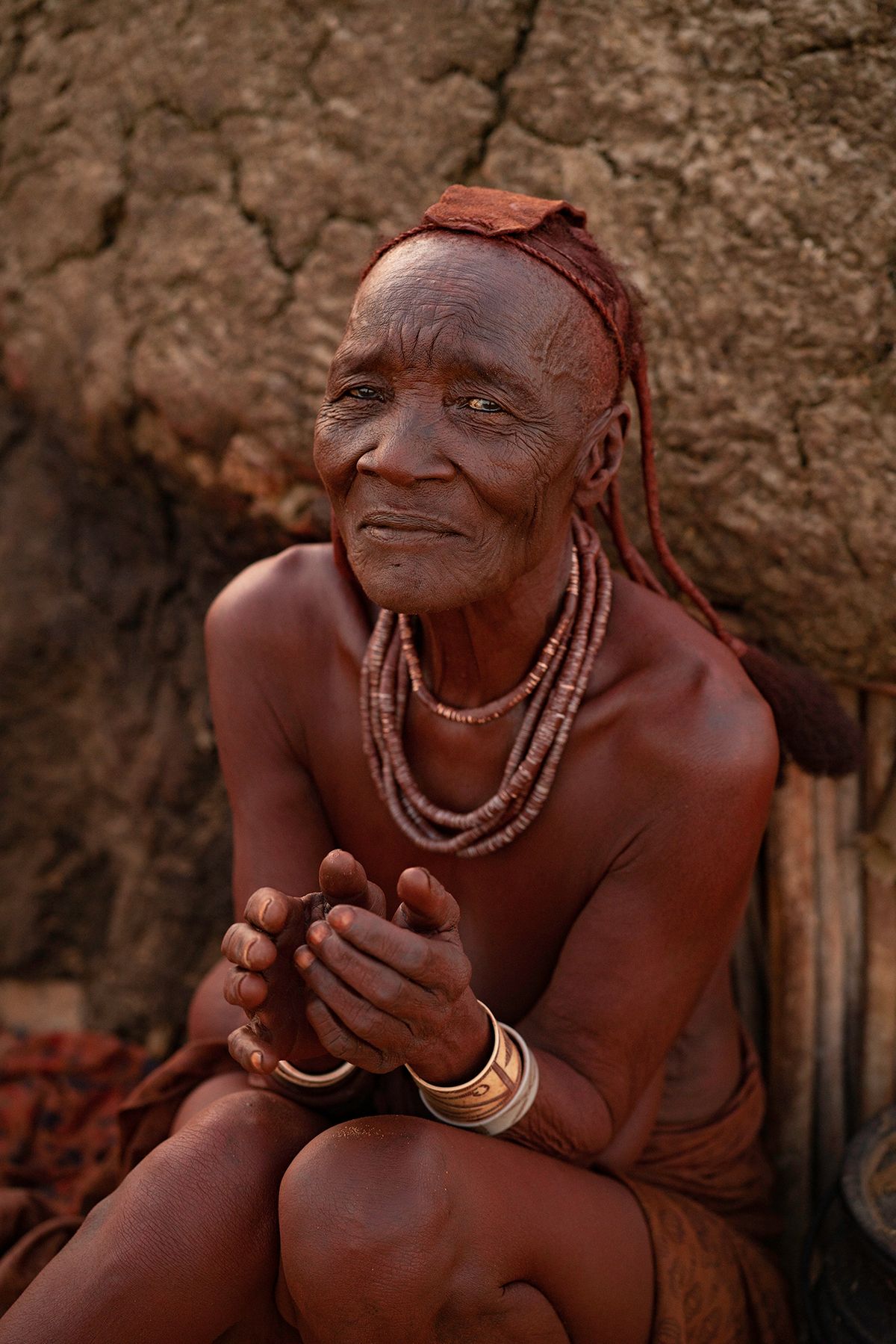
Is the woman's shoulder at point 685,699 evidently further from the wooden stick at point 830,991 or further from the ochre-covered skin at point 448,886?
the wooden stick at point 830,991

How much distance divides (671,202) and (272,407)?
3.04 ft

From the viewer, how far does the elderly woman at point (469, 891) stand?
1.76m

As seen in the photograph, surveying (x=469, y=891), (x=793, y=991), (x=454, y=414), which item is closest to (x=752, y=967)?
(x=793, y=991)

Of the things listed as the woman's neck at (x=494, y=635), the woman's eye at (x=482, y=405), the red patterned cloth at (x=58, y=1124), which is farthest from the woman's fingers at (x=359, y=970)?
the red patterned cloth at (x=58, y=1124)

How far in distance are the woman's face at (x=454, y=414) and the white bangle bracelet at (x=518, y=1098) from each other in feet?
2.15

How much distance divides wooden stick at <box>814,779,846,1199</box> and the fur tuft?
36 cm

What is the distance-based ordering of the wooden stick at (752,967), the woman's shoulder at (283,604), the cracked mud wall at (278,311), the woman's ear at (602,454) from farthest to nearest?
the wooden stick at (752,967), the cracked mud wall at (278,311), the woman's shoulder at (283,604), the woman's ear at (602,454)

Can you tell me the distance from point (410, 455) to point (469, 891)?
31.1 inches

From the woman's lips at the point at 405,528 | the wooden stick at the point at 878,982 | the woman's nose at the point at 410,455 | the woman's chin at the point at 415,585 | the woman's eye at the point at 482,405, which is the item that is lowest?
the wooden stick at the point at 878,982

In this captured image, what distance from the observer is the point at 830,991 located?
277 cm

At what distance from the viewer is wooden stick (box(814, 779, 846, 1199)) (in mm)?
2762

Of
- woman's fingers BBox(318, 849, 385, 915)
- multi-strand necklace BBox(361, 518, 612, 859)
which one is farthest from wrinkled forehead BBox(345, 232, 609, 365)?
woman's fingers BBox(318, 849, 385, 915)

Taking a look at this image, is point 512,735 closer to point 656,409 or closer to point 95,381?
point 656,409

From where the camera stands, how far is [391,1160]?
1.79m
